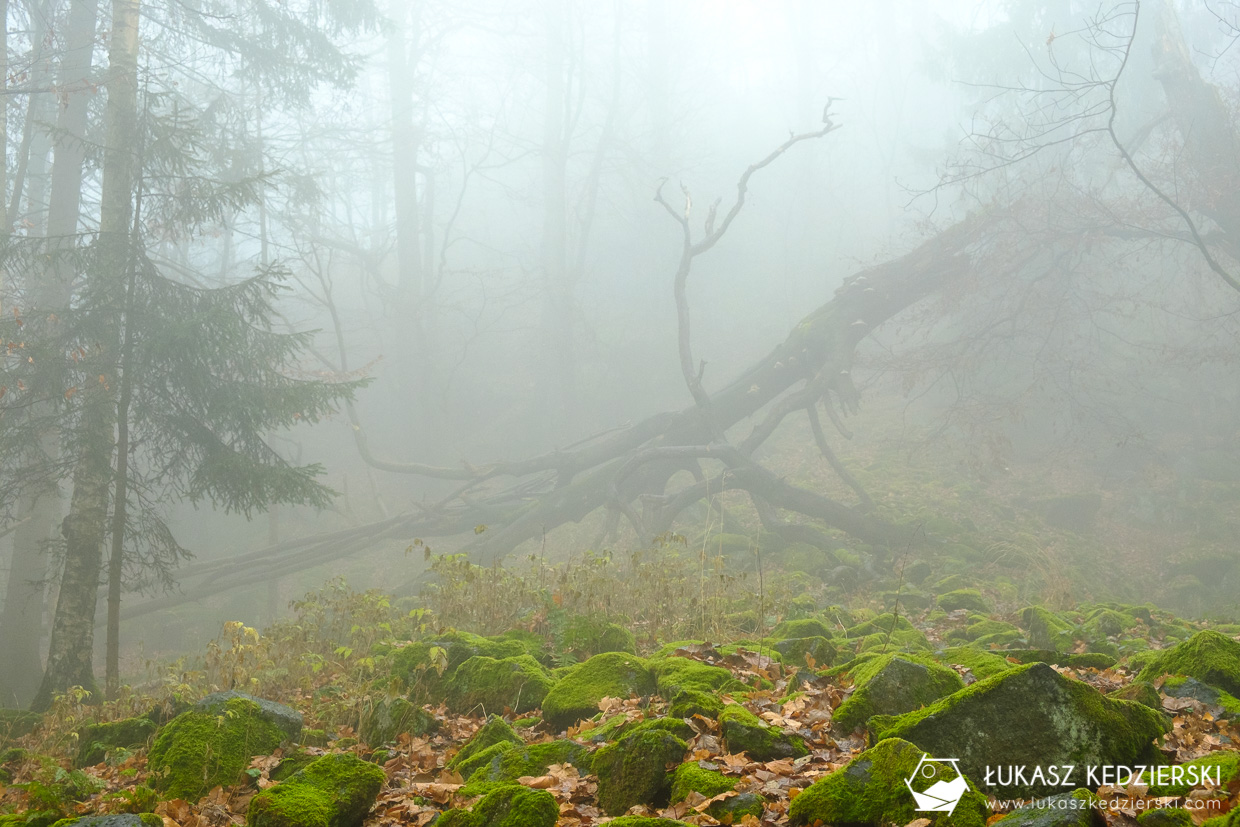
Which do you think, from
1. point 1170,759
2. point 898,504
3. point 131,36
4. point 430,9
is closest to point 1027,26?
point 898,504

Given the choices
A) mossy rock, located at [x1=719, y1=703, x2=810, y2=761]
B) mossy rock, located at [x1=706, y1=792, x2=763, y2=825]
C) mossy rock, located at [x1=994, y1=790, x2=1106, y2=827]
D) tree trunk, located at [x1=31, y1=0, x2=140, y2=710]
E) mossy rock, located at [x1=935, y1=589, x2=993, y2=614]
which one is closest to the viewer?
mossy rock, located at [x1=994, y1=790, x2=1106, y2=827]

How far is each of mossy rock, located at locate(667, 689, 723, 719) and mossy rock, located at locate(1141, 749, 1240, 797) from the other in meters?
1.82

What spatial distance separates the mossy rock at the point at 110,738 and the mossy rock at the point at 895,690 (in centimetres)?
456

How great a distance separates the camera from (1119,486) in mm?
16453

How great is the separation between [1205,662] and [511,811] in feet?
12.3

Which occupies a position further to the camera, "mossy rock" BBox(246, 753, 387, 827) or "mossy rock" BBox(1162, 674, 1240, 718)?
"mossy rock" BBox(1162, 674, 1240, 718)

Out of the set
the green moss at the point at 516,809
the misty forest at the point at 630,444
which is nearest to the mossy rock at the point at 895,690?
the misty forest at the point at 630,444

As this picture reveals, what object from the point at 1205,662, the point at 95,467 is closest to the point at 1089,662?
the point at 1205,662

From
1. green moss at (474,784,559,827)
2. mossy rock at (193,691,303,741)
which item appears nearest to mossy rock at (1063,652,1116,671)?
green moss at (474,784,559,827)

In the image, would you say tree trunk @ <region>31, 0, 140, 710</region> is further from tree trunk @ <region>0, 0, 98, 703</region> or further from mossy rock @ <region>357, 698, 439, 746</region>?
mossy rock @ <region>357, 698, 439, 746</region>

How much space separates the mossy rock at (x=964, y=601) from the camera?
30.2ft

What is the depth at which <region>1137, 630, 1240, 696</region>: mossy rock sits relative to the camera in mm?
3969

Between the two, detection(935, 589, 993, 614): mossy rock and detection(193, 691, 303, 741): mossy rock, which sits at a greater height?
detection(193, 691, 303, 741): mossy rock

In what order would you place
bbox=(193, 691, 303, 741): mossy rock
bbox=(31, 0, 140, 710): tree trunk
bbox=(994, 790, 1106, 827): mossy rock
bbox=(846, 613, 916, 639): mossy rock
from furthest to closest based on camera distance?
bbox=(31, 0, 140, 710): tree trunk, bbox=(846, 613, 916, 639): mossy rock, bbox=(193, 691, 303, 741): mossy rock, bbox=(994, 790, 1106, 827): mossy rock
